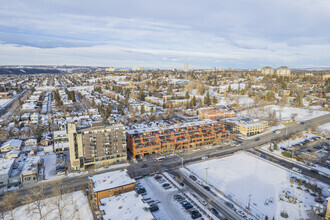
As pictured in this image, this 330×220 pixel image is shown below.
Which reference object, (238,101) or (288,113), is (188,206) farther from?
(238,101)

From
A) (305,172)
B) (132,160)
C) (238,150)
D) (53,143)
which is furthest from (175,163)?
(53,143)

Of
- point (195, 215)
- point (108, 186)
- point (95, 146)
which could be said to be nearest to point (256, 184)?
point (195, 215)

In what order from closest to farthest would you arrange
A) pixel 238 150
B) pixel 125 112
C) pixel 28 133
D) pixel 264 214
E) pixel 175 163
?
pixel 264 214 < pixel 175 163 < pixel 238 150 < pixel 28 133 < pixel 125 112

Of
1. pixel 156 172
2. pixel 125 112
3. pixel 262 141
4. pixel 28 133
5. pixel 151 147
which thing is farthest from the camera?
pixel 125 112

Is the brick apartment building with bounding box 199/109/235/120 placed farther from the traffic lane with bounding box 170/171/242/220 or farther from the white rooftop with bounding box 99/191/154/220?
the white rooftop with bounding box 99/191/154/220

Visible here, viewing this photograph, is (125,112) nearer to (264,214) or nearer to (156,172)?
(156,172)

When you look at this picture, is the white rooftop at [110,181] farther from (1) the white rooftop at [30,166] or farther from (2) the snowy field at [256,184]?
(2) the snowy field at [256,184]
